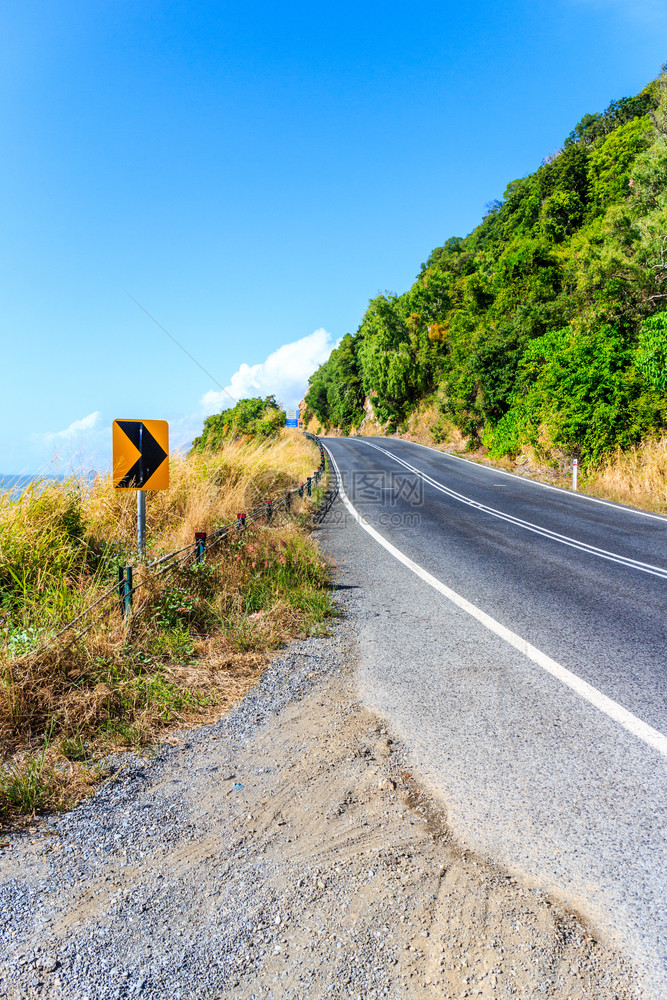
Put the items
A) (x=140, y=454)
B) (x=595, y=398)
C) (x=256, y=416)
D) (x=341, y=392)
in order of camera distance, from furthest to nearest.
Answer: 1. (x=341, y=392)
2. (x=256, y=416)
3. (x=595, y=398)
4. (x=140, y=454)

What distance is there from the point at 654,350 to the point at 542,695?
53.7 feet

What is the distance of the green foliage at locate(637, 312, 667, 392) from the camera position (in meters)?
17.0

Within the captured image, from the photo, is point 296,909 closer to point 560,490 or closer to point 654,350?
point 560,490

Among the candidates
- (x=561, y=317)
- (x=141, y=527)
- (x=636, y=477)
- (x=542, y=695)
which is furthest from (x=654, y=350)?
(x=141, y=527)

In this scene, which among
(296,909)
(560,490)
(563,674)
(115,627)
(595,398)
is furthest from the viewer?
(595,398)

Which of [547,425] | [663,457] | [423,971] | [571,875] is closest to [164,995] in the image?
[423,971]

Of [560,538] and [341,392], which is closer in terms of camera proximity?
[560,538]

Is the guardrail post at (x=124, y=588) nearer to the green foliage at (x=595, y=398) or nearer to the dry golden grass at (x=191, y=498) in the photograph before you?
the dry golden grass at (x=191, y=498)

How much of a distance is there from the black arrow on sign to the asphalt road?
294cm

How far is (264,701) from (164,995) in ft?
7.84

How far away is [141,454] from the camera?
20.9 feet

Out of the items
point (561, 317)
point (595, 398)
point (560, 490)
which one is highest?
point (561, 317)

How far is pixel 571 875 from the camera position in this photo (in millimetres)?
2535

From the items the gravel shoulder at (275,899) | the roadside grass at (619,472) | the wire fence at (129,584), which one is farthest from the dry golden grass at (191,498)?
the roadside grass at (619,472)
